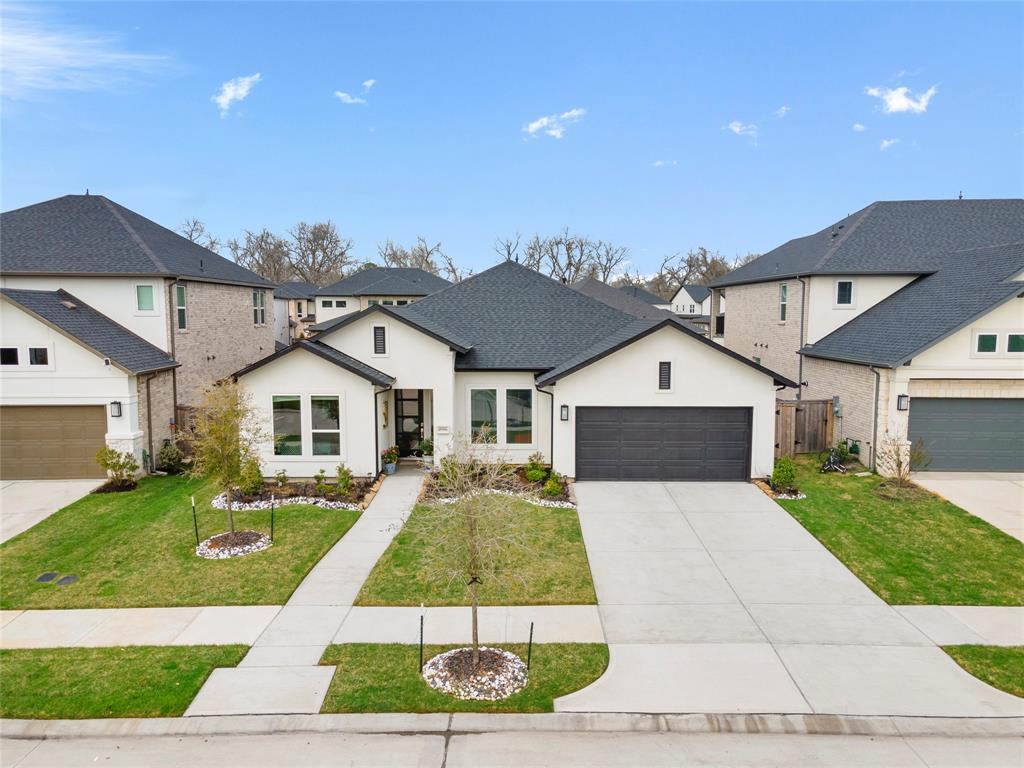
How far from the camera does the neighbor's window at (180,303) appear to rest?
66.3 feet

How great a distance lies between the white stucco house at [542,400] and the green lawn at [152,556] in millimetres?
2651

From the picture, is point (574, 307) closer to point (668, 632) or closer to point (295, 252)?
point (668, 632)

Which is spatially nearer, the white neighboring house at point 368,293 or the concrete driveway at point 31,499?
the concrete driveway at point 31,499

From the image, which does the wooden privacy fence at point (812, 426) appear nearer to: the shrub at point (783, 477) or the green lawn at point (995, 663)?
the shrub at point (783, 477)

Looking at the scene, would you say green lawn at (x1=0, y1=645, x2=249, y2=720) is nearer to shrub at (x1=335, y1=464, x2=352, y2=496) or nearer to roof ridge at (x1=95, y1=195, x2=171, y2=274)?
shrub at (x1=335, y1=464, x2=352, y2=496)

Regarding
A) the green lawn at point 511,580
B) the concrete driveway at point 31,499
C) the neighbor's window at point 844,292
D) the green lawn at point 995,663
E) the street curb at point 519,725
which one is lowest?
the street curb at point 519,725

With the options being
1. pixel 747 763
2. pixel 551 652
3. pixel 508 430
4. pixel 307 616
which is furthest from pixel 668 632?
pixel 508 430

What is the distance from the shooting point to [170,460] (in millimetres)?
18250

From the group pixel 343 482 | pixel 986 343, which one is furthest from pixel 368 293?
pixel 986 343

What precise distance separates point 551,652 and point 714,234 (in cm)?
7626

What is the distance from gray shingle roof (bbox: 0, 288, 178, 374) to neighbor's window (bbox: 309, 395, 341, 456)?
4.96 meters

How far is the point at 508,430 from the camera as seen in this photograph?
18.7 m

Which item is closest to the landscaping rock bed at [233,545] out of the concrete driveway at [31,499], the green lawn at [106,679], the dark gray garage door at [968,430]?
the green lawn at [106,679]

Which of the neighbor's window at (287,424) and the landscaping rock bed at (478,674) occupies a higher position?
the neighbor's window at (287,424)
